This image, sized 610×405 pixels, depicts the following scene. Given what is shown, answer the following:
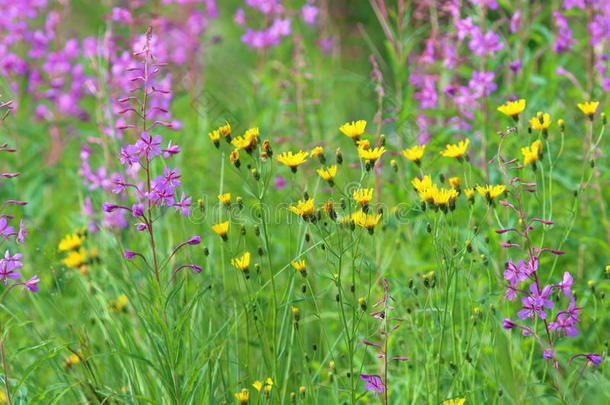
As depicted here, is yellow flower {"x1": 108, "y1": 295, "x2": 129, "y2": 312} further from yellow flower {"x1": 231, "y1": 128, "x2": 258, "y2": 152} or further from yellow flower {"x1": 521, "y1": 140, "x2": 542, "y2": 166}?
yellow flower {"x1": 521, "y1": 140, "x2": 542, "y2": 166}

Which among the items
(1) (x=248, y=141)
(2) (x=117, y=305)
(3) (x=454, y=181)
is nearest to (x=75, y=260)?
(2) (x=117, y=305)

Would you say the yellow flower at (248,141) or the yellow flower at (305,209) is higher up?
the yellow flower at (248,141)

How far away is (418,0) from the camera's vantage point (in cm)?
364

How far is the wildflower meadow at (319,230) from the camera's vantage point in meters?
2.02

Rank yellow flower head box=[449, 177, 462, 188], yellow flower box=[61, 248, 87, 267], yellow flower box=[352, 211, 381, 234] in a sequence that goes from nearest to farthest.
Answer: yellow flower box=[352, 211, 381, 234]
yellow flower head box=[449, 177, 462, 188]
yellow flower box=[61, 248, 87, 267]

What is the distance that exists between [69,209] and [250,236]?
162 cm

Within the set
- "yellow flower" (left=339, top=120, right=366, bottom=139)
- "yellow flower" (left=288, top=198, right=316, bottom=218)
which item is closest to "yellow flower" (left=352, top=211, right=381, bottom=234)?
"yellow flower" (left=288, top=198, right=316, bottom=218)

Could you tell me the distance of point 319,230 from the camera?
1983 mm

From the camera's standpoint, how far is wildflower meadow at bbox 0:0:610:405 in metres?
2.02

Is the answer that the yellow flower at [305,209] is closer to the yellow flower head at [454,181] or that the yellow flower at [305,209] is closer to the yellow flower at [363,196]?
the yellow flower at [363,196]

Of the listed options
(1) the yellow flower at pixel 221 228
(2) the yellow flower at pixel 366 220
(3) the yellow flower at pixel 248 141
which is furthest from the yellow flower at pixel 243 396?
(3) the yellow flower at pixel 248 141

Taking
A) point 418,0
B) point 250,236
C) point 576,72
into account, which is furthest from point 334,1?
point 250,236

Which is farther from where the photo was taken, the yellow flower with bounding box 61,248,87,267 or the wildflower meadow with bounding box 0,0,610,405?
the yellow flower with bounding box 61,248,87,267

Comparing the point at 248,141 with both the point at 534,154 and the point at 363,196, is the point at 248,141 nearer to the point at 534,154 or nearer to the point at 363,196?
the point at 363,196
